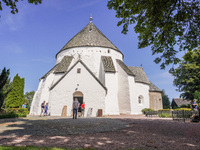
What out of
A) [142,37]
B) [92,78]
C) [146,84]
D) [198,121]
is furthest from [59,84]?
[146,84]

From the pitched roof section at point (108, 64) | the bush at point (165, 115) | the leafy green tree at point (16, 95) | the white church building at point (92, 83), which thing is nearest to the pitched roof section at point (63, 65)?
the white church building at point (92, 83)

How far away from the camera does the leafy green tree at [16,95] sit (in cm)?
3130

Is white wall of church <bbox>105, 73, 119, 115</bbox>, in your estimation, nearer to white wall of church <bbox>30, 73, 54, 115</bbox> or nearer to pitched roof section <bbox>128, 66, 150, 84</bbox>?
pitched roof section <bbox>128, 66, 150, 84</bbox>

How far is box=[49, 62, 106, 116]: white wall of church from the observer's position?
16844mm

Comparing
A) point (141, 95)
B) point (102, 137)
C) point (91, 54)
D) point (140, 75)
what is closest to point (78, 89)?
point (91, 54)

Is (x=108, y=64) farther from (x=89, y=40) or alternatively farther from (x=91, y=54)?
(x=89, y=40)

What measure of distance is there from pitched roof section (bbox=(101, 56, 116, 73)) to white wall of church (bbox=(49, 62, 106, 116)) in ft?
17.8

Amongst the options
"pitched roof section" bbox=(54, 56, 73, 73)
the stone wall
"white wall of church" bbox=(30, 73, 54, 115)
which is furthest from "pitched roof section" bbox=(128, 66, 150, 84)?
"white wall of church" bbox=(30, 73, 54, 115)

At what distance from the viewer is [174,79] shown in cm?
3253

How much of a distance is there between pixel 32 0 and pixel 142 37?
651cm

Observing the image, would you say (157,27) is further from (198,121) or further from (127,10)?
(198,121)

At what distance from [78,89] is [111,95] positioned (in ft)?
21.5

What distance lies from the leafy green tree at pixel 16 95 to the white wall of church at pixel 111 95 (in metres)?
23.2

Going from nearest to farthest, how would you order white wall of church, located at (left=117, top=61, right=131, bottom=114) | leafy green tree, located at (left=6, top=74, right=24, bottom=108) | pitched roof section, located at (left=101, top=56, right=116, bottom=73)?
white wall of church, located at (left=117, top=61, right=131, bottom=114)
pitched roof section, located at (left=101, top=56, right=116, bottom=73)
leafy green tree, located at (left=6, top=74, right=24, bottom=108)
